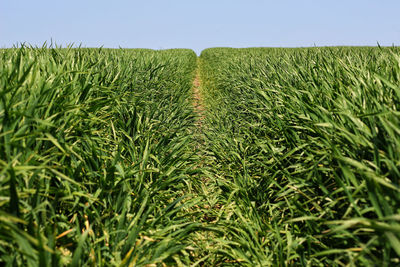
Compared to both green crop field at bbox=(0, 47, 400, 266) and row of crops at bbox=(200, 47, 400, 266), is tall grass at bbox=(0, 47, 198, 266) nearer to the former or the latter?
green crop field at bbox=(0, 47, 400, 266)

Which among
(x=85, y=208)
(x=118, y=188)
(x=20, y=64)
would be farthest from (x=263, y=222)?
(x=20, y=64)

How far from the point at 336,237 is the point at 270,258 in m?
0.44

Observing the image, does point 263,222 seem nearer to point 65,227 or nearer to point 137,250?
point 137,250

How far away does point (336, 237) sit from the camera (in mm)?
1586

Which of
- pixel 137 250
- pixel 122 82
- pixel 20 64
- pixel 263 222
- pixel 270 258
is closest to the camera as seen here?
pixel 137 250

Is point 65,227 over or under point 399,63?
under

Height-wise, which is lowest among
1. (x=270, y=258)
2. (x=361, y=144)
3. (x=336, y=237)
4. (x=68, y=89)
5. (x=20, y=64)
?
(x=270, y=258)

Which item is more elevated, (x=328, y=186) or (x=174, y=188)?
(x=328, y=186)

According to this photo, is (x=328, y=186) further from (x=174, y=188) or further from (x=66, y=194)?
(x=66, y=194)

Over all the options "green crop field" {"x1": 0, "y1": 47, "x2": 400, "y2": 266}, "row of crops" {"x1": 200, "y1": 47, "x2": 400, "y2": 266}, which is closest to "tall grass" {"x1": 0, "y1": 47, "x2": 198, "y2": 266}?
"green crop field" {"x1": 0, "y1": 47, "x2": 400, "y2": 266}

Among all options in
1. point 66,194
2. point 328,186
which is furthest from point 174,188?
point 328,186

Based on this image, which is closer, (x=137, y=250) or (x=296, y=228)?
(x=137, y=250)

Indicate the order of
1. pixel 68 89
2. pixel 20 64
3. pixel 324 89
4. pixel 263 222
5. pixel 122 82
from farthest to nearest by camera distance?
pixel 122 82 → pixel 324 89 → pixel 263 222 → pixel 68 89 → pixel 20 64

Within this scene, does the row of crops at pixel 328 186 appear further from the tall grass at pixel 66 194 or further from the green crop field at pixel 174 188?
the tall grass at pixel 66 194
